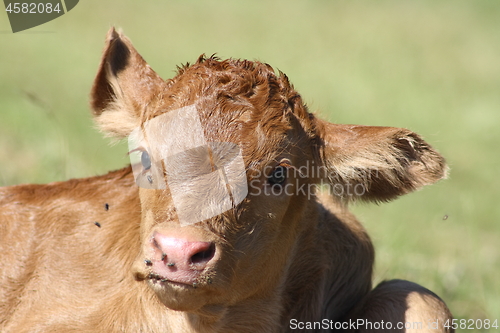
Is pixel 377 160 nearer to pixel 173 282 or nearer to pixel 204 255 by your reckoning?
pixel 204 255

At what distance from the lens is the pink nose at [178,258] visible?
11.6ft

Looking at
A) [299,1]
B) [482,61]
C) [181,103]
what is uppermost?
[299,1]

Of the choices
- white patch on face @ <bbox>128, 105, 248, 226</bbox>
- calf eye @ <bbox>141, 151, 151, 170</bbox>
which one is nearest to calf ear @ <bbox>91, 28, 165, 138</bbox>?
calf eye @ <bbox>141, 151, 151, 170</bbox>

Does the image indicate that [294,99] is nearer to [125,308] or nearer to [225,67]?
[225,67]

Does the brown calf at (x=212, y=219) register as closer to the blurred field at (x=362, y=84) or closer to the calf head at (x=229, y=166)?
the calf head at (x=229, y=166)

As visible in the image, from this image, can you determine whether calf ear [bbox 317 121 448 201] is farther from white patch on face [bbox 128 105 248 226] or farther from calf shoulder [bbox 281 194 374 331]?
white patch on face [bbox 128 105 248 226]

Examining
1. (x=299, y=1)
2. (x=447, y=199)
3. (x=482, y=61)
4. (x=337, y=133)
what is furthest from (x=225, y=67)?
(x=299, y=1)

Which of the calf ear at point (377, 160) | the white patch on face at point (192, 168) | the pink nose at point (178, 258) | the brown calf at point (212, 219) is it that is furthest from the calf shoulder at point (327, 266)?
the pink nose at point (178, 258)

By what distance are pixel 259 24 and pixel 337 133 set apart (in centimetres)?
1748

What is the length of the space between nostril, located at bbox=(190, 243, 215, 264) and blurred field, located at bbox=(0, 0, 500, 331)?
183 cm

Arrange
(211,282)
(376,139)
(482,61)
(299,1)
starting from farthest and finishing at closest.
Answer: (299,1) → (482,61) → (376,139) → (211,282)

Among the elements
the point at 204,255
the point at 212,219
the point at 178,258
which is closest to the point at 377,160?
the point at 212,219

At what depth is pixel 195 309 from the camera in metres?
3.92

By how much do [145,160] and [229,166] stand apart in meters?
0.63
